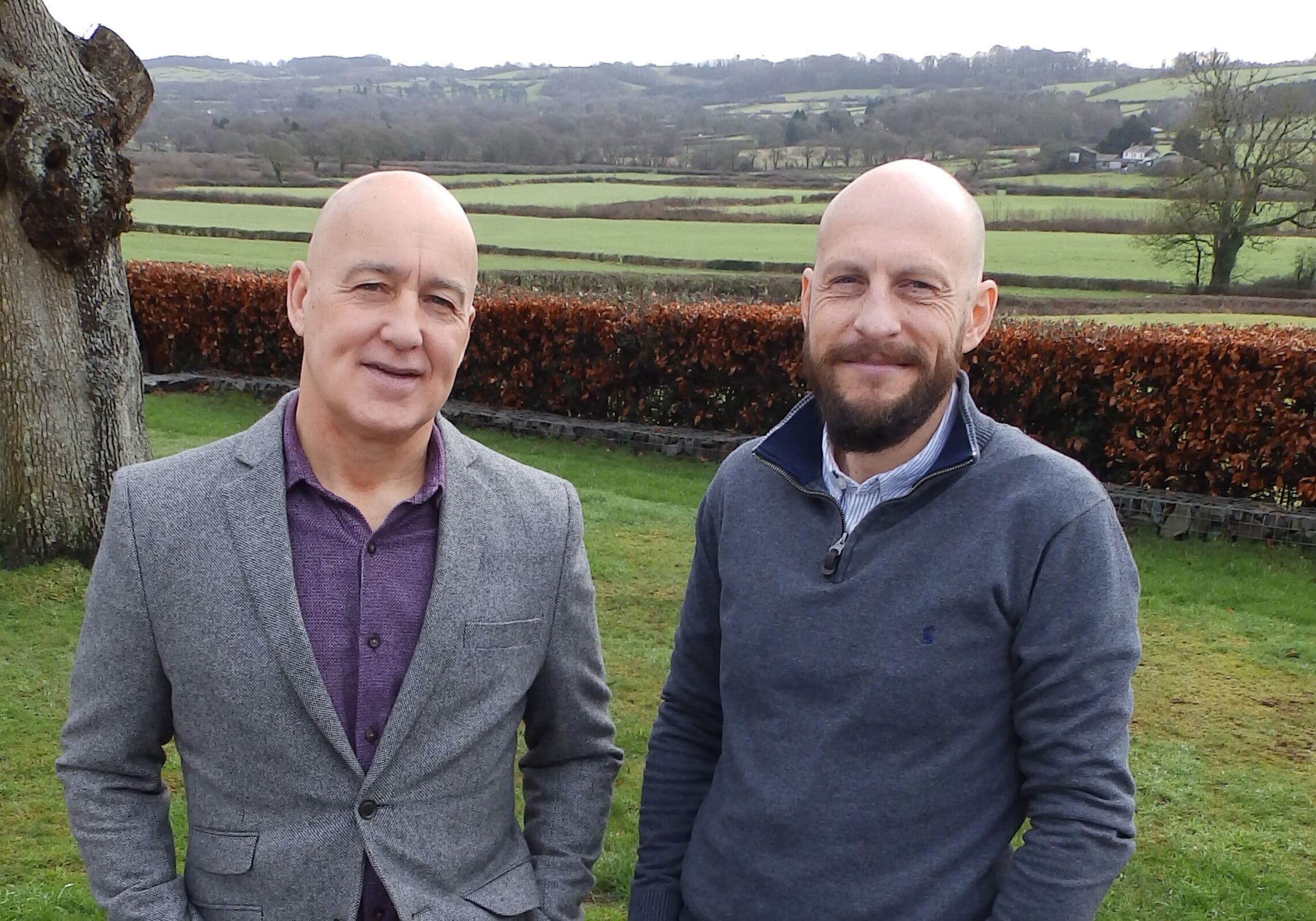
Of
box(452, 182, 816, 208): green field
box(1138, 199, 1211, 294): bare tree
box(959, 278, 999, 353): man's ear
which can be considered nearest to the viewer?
box(959, 278, 999, 353): man's ear

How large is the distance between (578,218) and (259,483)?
29763mm

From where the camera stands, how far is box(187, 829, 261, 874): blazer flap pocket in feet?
6.86

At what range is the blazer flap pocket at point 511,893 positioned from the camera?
2244 millimetres

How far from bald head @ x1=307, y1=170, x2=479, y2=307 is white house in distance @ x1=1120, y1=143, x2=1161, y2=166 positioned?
3220 centimetres

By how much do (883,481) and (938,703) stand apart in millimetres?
428

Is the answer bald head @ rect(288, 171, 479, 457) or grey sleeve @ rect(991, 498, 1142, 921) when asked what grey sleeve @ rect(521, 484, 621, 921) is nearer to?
bald head @ rect(288, 171, 479, 457)

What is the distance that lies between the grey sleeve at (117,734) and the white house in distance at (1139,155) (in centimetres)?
3269

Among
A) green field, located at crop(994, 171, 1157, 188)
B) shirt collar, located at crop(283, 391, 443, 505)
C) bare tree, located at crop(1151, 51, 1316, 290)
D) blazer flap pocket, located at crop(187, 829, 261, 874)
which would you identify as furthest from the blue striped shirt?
green field, located at crop(994, 171, 1157, 188)

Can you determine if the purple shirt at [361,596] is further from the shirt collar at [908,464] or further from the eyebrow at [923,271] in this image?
the eyebrow at [923,271]

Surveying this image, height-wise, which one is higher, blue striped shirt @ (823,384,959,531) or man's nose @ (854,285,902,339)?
man's nose @ (854,285,902,339)

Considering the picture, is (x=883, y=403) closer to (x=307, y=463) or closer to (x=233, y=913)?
(x=307, y=463)

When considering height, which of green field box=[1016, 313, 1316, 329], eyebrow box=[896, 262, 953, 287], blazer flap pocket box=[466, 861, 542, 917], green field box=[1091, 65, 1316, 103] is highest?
green field box=[1091, 65, 1316, 103]

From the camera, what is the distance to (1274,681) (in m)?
6.08

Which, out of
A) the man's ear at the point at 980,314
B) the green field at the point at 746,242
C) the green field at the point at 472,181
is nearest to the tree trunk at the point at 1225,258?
the green field at the point at 746,242
